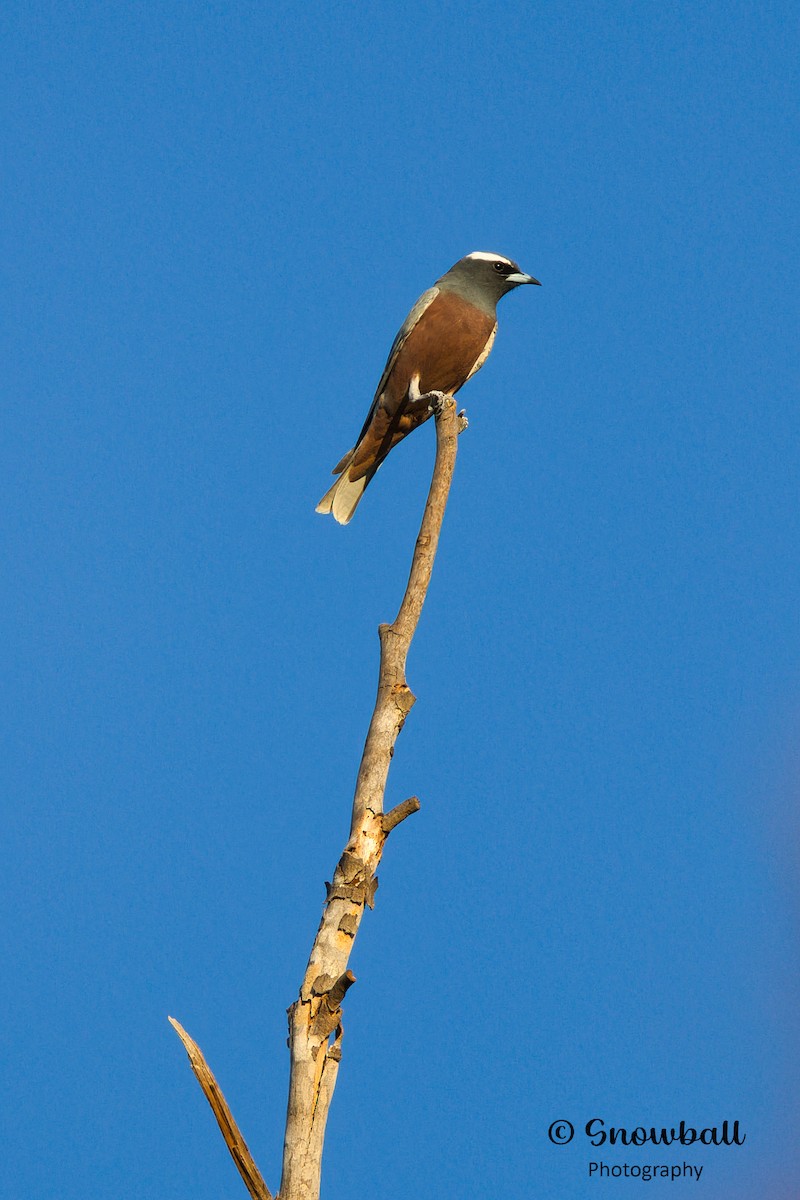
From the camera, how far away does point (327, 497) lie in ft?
26.1

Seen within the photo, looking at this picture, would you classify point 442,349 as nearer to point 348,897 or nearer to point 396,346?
point 396,346

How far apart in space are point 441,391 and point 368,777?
10.5 feet

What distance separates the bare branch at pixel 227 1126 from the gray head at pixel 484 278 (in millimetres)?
5075

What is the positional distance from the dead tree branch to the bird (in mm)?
1765

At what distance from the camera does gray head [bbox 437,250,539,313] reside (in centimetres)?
811

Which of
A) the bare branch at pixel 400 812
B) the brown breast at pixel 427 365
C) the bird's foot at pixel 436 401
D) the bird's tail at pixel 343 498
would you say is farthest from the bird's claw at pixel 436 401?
the bare branch at pixel 400 812

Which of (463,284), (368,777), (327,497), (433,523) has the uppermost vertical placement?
(463,284)

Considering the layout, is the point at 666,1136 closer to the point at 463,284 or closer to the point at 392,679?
the point at 392,679

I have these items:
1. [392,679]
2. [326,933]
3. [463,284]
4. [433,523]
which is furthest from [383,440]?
[326,933]

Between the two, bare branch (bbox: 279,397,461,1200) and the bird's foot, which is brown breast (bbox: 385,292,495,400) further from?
bare branch (bbox: 279,397,461,1200)

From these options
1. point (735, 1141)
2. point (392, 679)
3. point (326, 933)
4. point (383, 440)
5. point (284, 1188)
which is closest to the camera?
point (284, 1188)

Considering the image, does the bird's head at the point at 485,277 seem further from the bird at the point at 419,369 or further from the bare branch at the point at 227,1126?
the bare branch at the point at 227,1126

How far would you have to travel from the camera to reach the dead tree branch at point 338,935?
15.4 ft

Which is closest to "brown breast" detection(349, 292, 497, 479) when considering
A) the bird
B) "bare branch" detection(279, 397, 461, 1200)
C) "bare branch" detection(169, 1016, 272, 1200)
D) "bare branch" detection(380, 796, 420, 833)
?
the bird
